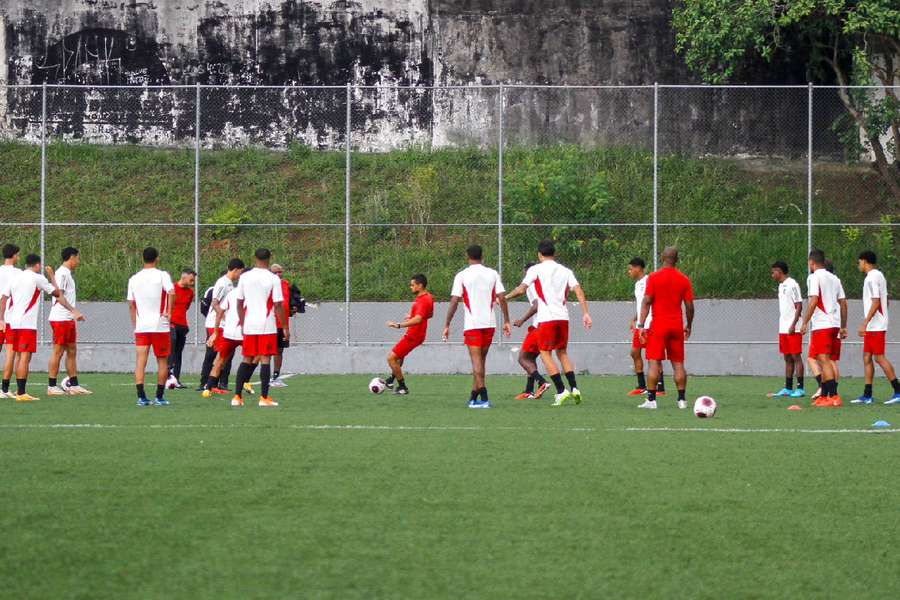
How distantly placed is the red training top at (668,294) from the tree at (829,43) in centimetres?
1070

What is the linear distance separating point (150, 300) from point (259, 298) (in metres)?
1.39

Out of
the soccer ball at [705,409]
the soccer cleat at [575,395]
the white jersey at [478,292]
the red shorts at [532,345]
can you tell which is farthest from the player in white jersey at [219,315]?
the soccer ball at [705,409]

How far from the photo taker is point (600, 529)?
7.00 metres

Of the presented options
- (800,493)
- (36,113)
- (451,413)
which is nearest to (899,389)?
(451,413)

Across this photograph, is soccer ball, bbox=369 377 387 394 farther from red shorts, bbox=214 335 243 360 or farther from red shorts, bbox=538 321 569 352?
red shorts, bbox=538 321 569 352

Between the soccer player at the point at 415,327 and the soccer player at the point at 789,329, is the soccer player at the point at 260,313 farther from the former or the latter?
the soccer player at the point at 789,329

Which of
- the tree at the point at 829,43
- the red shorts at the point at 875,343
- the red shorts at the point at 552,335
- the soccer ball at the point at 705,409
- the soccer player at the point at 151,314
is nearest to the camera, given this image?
the soccer ball at the point at 705,409

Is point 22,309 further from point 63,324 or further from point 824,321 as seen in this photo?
point 824,321

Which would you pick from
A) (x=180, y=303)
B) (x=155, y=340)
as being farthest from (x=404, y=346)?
(x=180, y=303)

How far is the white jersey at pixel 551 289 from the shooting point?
15641 millimetres

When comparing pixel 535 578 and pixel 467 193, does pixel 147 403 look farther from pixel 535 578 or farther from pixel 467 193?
pixel 467 193

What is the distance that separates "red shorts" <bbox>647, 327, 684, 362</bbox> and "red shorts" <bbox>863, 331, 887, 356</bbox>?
3.14 metres

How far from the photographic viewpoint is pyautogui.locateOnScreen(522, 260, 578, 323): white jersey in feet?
51.3

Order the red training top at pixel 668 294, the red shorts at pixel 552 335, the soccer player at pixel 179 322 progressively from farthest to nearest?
the soccer player at pixel 179 322
the red shorts at pixel 552 335
the red training top at pixel 668 294
